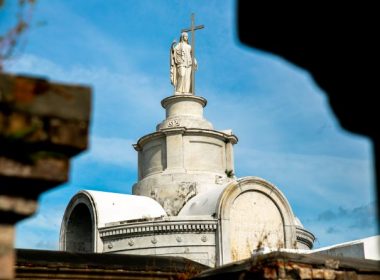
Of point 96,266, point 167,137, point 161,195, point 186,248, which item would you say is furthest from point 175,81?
point 96,266

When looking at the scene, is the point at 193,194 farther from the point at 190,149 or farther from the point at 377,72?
the point at 377,72

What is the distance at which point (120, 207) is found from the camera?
79.9 ft

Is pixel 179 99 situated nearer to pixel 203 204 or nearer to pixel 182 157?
pixel 182 157

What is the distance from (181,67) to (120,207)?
7.70 metres

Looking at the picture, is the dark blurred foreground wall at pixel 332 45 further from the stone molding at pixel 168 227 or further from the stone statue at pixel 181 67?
the stone statue at pixel 181 67

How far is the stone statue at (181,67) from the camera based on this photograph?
28.9m

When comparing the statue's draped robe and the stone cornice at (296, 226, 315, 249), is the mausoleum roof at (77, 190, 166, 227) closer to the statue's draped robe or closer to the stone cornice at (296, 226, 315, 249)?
the stone cornice at (296, 226, 315, 249)

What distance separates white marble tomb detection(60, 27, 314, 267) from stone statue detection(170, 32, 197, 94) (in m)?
0.55

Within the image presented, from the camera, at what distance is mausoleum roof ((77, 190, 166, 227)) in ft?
77.7

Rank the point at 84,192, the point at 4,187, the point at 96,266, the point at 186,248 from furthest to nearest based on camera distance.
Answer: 1. the point at 84,192
2. the point at 186,248
3. the point at 96,266
4. the point at 4,187

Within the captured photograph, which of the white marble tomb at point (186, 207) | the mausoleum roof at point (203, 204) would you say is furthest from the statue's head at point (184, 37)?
the mausoleum roof at point (203, 204)

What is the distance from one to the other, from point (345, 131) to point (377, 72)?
34cm

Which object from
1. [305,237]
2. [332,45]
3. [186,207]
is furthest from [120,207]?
[332,45]

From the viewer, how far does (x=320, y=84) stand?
2.91 metres
